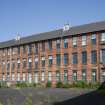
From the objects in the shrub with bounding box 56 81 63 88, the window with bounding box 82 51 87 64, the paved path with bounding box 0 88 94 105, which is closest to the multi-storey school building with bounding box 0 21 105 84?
the window with bounding box 82 51 87 64

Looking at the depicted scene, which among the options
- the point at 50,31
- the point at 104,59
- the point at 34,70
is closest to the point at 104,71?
the point at 104,59

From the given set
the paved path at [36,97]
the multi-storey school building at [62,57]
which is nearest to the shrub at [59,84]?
the multi-storey school building at [62,57]

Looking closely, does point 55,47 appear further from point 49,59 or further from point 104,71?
point 104,71

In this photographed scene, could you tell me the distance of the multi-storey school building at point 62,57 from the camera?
132ft

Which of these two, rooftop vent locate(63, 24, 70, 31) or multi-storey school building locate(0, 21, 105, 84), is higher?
rooftop vent locate(63, 24, 70, 31)

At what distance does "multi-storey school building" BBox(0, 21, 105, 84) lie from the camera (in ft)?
132

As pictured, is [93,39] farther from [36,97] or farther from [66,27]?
[36,97]

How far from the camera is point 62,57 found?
1758 inches

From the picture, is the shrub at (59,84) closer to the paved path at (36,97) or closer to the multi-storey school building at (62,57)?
the multi-storey school building at (62,57)

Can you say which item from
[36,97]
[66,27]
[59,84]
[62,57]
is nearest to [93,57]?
[62,57]

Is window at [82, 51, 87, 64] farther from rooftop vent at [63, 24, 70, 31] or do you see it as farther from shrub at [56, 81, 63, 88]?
rooftop vent at [63, 24, 70, 31]

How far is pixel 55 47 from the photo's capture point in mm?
46156

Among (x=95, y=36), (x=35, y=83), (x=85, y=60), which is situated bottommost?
(x=35, y=83)

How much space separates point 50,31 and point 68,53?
474 inches
